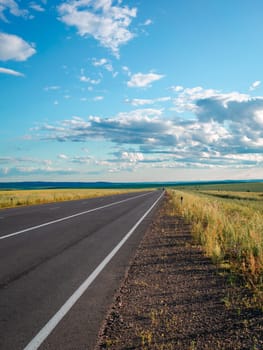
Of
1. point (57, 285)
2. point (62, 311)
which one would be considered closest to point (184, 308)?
point (62, 311)

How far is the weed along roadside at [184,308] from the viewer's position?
13.3 feet

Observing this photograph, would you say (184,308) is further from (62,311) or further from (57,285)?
(57,285)

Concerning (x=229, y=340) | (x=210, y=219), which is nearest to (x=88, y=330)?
(x=229, y=340)

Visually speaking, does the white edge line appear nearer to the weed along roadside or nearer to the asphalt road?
the asphalt road

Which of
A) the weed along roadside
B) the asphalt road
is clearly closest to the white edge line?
the asphalt road

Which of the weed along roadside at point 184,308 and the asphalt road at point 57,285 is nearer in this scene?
the weed along roadside at point 184,308

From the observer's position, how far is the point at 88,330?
4398 millimetres

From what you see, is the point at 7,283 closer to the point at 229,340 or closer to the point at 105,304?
the point at 105,304

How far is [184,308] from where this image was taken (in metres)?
5.11

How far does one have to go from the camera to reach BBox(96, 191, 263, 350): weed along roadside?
13.3 ft

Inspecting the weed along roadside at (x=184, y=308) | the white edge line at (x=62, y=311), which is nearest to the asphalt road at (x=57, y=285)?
the white edge line at (x=62, y=311)

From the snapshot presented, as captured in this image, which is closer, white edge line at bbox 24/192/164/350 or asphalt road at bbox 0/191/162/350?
white edge line at bbox 24/192/164/350

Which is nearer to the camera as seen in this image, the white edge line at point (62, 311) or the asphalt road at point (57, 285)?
the white edge line at point (62, 311)

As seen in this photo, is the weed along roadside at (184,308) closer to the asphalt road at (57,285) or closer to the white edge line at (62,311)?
the asphalt road at (57,285)
